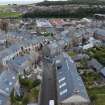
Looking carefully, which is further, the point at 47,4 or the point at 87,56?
the point at 47,4

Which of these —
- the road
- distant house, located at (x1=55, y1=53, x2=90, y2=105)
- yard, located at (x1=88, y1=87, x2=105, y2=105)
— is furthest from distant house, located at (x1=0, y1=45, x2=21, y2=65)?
yard, located at (x1=88, y1=87, x2=105, y2=105)

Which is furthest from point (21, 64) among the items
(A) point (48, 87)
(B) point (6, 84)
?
(B) point (6, 84)

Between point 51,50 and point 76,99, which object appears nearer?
point 76,99

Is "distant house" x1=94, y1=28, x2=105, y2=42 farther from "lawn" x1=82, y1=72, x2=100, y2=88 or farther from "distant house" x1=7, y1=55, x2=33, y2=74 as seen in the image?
"lawn" x1=82, y1=72, x2=100, y2=88

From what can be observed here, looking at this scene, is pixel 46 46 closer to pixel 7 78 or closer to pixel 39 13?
pixel 7 78

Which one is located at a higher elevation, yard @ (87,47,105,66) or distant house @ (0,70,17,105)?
distant house @ (0,70,17,105)

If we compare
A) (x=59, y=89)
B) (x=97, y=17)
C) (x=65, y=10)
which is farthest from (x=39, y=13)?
(x=59, y=89)

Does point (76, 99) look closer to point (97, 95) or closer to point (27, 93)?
point (97, 95)

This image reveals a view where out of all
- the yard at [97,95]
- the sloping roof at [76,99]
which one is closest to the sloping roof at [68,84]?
the sloping roof at [76,99]
